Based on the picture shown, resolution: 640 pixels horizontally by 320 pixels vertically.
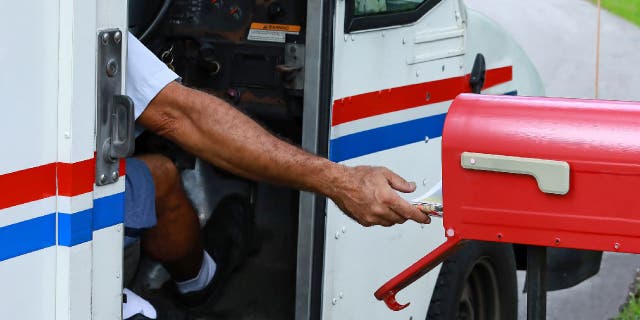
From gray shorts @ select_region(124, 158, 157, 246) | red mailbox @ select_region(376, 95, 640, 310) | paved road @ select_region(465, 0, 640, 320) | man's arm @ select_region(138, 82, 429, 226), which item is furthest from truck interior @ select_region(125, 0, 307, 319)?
paved road @ select_region(465, 0, 640, 320)

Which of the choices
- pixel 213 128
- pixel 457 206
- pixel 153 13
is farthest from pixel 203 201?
pixel 457 206

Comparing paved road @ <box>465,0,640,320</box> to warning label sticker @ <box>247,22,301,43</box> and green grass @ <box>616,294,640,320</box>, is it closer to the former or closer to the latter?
green grass @ <box>616,294,640,320</box>

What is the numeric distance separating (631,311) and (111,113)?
15.1 ft

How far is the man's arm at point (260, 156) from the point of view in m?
3.04

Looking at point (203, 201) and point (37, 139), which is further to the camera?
point (203, 201)

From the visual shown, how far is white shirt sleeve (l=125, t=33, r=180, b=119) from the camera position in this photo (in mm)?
2912

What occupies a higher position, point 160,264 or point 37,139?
point 37,139

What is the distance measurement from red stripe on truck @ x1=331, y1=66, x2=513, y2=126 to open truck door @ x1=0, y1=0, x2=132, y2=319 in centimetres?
107

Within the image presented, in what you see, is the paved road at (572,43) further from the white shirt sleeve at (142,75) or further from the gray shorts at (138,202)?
the white shirt sleeve at (142,75)

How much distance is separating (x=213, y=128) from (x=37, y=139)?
25.3 inches

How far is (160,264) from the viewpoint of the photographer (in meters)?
4.30

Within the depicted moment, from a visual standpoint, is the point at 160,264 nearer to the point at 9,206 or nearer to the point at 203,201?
the point at 203,201

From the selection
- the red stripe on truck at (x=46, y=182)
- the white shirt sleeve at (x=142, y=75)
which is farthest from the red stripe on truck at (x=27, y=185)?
the white shirt sleeve at (x=142, y=75)

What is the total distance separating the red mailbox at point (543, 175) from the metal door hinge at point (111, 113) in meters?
0.67
